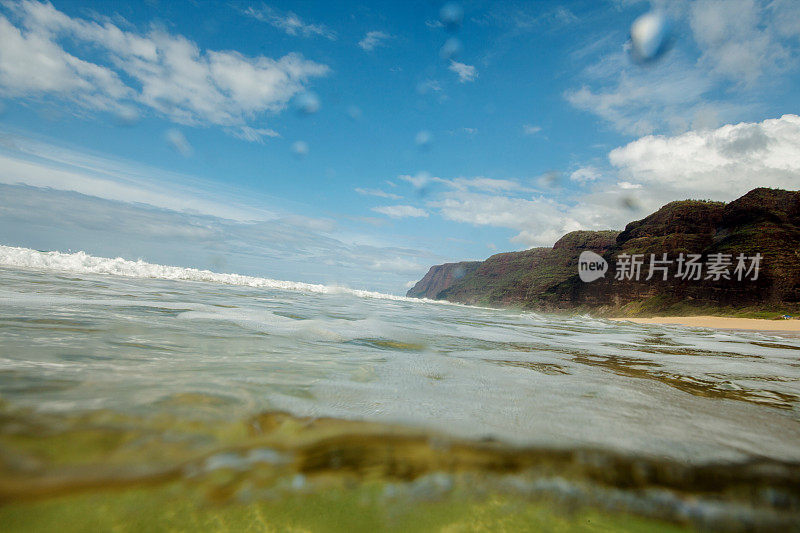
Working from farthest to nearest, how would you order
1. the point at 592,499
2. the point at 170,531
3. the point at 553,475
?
the point at 553,475
the point at 592,499
the point at 170,531

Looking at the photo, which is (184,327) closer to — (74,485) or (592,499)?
(74,485)

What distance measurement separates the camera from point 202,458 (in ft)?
3.70

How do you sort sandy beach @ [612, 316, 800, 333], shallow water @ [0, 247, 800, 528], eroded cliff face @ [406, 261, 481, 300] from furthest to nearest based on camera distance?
eroded cliff face @ [406, 261, 481, 300]
sandy beach @ [612, 316, 800, 333]
shallow water @ [0, 247, 800, 528]

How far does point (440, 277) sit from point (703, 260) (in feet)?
344

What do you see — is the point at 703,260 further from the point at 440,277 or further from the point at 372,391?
the point at 440,277

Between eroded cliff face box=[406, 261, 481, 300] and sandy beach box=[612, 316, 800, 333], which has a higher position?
eroded cliff face box=[406, 261, 481, 300]

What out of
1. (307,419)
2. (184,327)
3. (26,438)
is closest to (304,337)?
(184,327)

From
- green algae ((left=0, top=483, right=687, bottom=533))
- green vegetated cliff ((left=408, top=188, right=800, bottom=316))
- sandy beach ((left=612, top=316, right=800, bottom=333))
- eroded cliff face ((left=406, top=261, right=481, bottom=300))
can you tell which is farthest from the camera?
eroded cliff face ((left=406, top=261, right=481, bottom=300))

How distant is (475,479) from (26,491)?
4.14ft

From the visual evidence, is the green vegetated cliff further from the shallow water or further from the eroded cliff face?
the eroded cliff face

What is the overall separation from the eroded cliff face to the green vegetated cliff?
1985 inches

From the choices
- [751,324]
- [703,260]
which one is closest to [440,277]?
[703,260]

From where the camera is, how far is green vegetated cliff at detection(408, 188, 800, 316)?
3269 cm

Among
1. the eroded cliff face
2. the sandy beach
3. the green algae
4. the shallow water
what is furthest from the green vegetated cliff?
the eroded cliff face
